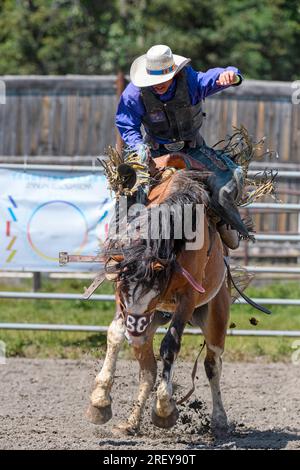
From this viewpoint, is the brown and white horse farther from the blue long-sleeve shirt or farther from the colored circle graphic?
the colored circle graphic

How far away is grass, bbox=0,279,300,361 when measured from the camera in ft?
30.5

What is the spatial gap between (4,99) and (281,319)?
5.39 meters

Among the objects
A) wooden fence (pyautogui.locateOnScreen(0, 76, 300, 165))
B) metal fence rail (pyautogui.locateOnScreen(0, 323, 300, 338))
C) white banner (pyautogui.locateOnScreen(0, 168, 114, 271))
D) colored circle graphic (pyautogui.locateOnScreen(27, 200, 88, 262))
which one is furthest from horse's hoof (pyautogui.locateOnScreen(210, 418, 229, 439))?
wooden fence (pyautogui.locateOnScreen(0, 76, 300, 165))

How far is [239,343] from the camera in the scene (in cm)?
971

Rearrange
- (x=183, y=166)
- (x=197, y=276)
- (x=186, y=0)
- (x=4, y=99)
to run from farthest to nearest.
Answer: (x=186, y=0) < (x=4, y=99) < (x=183, y=166) < (x=197, y=276)

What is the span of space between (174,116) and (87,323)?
4176mm

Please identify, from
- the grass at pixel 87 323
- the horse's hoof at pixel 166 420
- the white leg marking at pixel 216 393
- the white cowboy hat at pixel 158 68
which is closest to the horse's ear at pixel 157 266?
the horse's hoof at pixel 166 420

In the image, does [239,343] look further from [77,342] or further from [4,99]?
[4,99]

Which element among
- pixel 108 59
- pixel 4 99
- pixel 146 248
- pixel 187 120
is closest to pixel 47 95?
pixel 4 99

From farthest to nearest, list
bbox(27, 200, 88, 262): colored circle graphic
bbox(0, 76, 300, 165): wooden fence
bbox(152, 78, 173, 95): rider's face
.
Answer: bbox(0, 76, 300, 165): wooden fence < bbox(27, 200, 88, 262): colored circle graphic < bbox(152, 78, 173, 95): rider's face

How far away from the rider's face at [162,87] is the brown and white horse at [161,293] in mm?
577

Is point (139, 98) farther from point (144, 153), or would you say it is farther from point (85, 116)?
point (85, 116)

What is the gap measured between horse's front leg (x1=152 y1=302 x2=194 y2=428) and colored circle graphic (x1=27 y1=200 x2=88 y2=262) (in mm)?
3564

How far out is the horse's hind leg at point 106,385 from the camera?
576 cm
